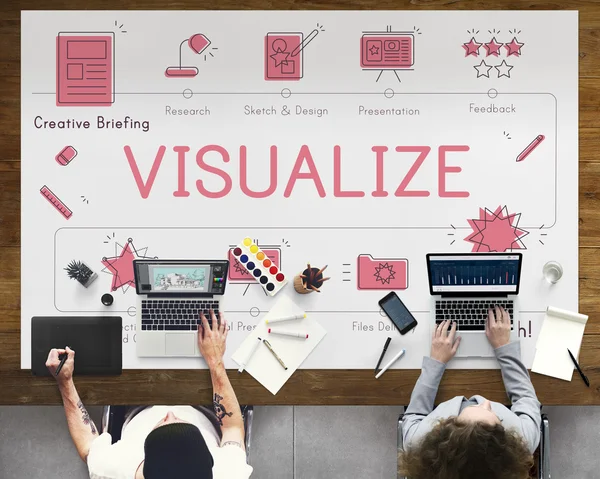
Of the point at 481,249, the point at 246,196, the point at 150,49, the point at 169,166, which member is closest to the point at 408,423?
the point at 481,249

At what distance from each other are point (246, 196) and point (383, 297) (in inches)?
28.8

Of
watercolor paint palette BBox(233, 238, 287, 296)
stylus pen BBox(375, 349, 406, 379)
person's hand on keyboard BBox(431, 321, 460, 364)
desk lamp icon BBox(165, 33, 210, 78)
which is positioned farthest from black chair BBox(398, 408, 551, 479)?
desk lamp icon BBox(165, 33, 210, 78)

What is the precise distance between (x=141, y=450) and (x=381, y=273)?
1287mm

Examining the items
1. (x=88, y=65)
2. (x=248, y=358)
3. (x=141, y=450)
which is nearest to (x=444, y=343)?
(x=248, y=358)

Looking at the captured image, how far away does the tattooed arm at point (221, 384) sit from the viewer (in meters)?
2.41

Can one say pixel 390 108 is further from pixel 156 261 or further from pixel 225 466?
pixel 225 466

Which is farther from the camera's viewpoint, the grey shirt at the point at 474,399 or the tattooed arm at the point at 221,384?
the tattooed arm at the point at 221,384

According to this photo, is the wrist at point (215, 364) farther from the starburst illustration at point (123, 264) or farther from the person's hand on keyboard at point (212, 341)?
the starburst illustration at point (123, 264)

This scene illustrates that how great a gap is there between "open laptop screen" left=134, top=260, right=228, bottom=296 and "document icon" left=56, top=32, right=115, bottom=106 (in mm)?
728

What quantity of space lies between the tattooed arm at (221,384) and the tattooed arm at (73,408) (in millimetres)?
564

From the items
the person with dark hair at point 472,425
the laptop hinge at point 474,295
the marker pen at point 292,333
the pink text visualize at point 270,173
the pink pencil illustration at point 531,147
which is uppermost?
the pink pencil illustration at point 531,147

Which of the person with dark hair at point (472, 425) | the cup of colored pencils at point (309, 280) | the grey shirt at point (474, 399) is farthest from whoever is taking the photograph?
the cup of colored pencils at point (309, 280)

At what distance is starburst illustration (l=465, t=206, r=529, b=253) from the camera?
2.41 meters

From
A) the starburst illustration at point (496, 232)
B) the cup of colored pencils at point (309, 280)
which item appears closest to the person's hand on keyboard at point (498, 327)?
the starburst illustration at point (496, 232)
